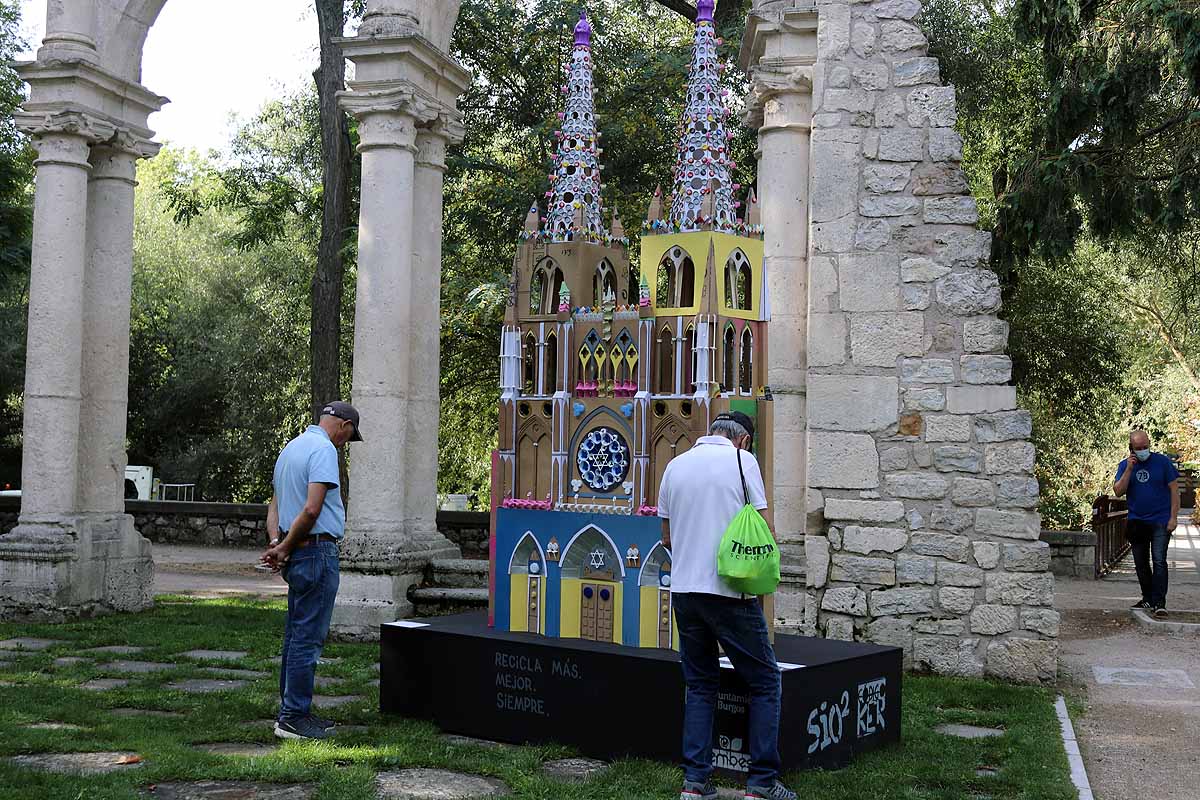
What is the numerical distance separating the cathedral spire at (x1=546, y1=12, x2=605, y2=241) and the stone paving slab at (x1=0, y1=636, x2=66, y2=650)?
17.1 ft

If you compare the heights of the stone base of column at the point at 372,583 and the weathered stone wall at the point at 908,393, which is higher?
the weathered stone wall at the point at 908,393

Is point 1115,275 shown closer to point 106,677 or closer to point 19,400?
point 106,677

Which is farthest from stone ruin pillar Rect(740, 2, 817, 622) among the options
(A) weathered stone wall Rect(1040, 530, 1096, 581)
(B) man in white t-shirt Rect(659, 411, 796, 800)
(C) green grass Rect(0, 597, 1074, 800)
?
(A) weathered stone wall Rect(1040, 530, 1096, 581)

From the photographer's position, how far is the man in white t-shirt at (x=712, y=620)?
15.0 feet

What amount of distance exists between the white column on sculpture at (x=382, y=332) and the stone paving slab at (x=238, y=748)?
11.4 feet

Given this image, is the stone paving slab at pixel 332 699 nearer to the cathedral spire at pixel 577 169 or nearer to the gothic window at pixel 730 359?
the gothic window at pixel 730 359

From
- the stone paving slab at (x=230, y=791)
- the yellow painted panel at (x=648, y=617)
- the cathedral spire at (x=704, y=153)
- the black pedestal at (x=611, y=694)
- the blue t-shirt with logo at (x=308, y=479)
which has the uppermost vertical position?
the cathedral spire at (x=704, y=153)

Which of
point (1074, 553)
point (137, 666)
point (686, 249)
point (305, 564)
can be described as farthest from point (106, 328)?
point (1074, 553)

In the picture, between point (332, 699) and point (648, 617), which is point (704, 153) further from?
point (332, 699)

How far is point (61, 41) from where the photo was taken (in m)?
10.2

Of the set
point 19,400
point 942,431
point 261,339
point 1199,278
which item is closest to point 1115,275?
point 1199,278

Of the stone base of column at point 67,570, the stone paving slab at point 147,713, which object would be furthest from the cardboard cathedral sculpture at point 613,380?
the stone base of column at point 67,570

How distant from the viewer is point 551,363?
6.41m

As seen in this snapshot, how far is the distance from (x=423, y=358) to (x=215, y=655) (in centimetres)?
293
